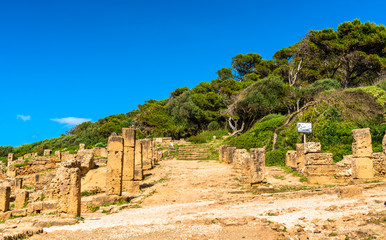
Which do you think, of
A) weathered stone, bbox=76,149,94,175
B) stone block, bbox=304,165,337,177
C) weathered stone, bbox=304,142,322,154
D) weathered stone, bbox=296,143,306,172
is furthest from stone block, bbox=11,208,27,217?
weathered stone, bbox=296,143,306,172

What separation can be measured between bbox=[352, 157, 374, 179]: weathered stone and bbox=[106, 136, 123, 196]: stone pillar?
383 inches

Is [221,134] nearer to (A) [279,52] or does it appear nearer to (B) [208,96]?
(B) [208,96]

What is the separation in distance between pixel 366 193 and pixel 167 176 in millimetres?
10974

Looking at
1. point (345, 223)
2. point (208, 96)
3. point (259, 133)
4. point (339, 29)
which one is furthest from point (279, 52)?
point (345, 223)

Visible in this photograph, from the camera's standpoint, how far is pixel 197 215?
304 inches

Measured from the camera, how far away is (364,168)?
12.0 m

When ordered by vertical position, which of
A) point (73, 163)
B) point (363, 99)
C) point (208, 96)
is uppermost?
point (208, 96)

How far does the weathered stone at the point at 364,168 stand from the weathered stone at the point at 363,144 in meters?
0.21

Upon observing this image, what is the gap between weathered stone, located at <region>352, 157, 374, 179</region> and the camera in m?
11.9

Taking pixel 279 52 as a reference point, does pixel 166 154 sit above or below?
below

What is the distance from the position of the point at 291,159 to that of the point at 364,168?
19.3 feet

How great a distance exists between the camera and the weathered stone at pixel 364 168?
11.9 metres

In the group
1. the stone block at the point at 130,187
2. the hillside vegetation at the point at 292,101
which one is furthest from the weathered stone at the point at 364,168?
the stone block at the point at 130,187

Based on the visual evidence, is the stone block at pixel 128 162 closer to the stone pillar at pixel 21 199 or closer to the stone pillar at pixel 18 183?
the stone pillar at pixel 21 199
